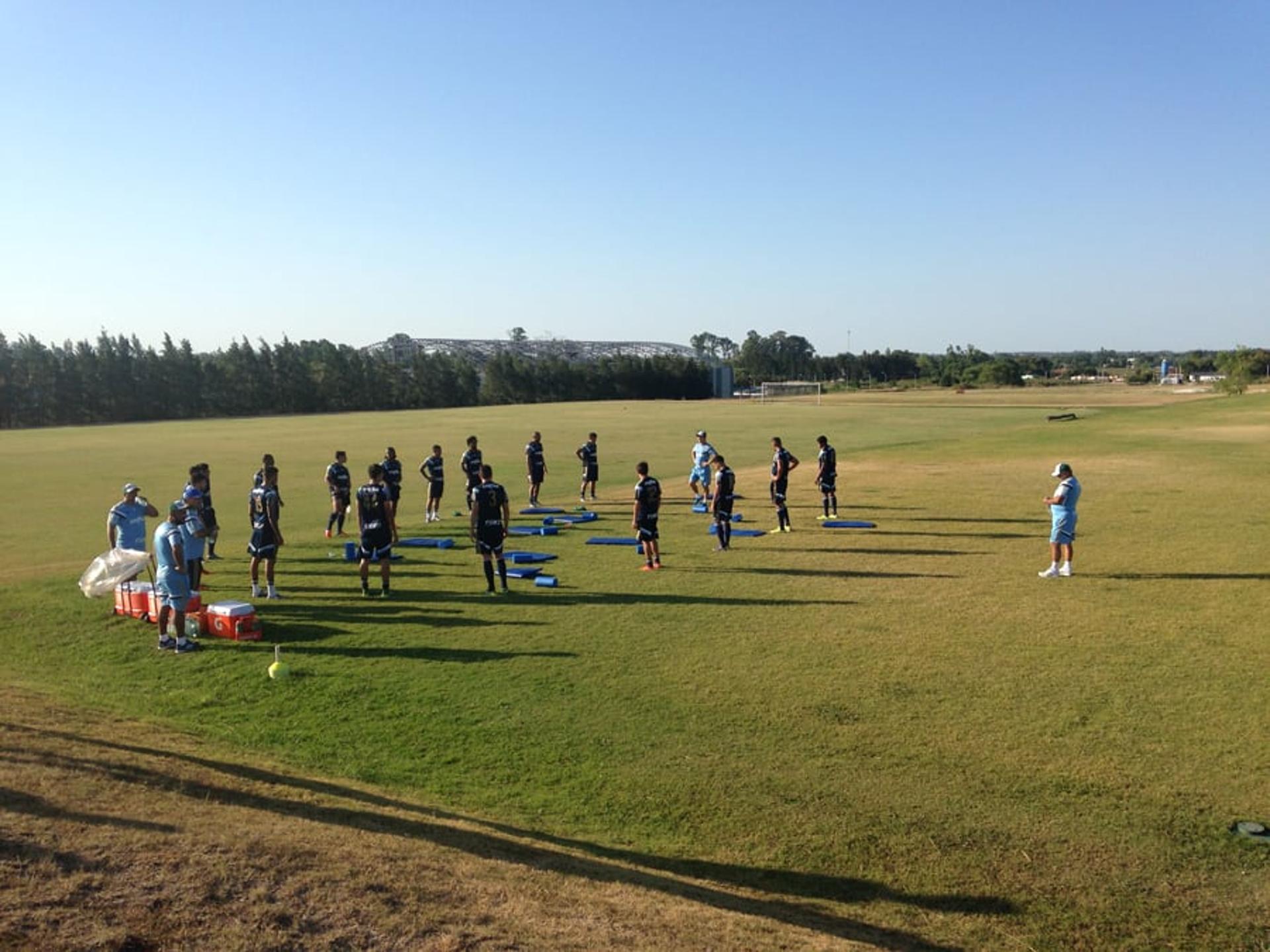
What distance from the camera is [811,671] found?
36.2 ft

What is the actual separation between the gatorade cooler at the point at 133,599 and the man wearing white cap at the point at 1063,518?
1475 centimetres

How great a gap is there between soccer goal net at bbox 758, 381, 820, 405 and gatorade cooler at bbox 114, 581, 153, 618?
90.8m

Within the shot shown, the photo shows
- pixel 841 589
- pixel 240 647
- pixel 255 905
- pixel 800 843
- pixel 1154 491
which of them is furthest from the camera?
pixel 1154 491

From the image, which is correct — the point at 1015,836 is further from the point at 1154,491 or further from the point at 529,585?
the point at 1154,491

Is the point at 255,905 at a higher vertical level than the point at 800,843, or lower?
higher

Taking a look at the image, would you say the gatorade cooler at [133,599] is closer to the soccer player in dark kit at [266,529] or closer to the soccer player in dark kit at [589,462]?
the soccer player in dark kit at [266,529]

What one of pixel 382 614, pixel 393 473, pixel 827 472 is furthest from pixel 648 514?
pixel 393 473

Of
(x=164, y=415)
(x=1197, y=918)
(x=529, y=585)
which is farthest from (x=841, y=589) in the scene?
(x=164, y=415)

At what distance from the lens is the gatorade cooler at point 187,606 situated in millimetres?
12884

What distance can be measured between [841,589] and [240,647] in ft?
31.0

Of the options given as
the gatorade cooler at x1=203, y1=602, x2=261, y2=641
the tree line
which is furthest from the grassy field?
the tree line

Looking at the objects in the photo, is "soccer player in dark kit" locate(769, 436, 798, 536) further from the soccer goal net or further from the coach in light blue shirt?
the soccer goal net

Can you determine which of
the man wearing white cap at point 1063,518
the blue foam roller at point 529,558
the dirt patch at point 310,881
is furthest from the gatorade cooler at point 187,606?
the man wearing white cap at point 1063,518

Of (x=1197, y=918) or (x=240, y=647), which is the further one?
(x=240, y=647)
